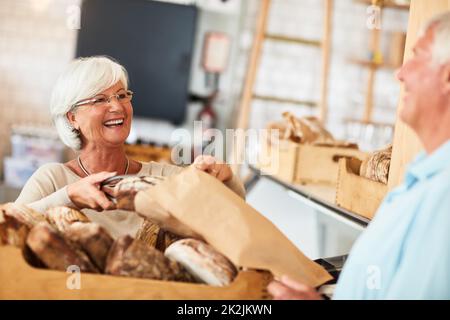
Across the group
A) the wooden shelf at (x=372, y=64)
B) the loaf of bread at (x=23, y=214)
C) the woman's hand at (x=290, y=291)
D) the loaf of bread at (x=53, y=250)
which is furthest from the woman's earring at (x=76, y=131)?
the wooden shelf at (x=372, y=64)

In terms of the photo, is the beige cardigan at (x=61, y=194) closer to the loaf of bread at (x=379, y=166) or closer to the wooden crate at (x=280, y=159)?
the loaf of bread at (x=379, y=166)

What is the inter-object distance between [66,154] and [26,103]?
0.72 meters

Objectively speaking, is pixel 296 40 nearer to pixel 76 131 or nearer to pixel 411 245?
pixel 76 131

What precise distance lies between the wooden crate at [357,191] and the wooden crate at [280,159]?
696mm

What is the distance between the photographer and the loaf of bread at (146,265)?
0.96 metres

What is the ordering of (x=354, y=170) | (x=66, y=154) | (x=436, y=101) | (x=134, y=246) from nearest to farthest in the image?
(x=436, y=101)
(x=134, y=246)
(x=354, y=170)
(x=66, y=154)

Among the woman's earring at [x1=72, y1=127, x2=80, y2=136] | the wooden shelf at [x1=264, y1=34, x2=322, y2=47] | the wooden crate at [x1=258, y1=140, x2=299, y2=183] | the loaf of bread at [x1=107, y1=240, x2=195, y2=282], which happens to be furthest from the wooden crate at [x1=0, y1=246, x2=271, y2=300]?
the wooden shelf at [x1=264, y1=34, x2=322, y2=47]

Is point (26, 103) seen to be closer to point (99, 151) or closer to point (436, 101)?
point (99, 151)

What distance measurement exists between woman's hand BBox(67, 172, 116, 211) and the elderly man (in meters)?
0.47

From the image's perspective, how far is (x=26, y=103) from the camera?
5.78 meters

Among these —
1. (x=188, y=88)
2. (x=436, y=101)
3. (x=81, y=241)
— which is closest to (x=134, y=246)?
(x=81, y=241)

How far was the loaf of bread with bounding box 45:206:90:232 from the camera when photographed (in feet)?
3.47

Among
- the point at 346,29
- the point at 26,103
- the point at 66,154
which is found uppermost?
the point at 346,29

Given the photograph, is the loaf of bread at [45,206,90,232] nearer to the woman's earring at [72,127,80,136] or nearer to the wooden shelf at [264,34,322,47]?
the woman's earring at [72,127,80,136]
